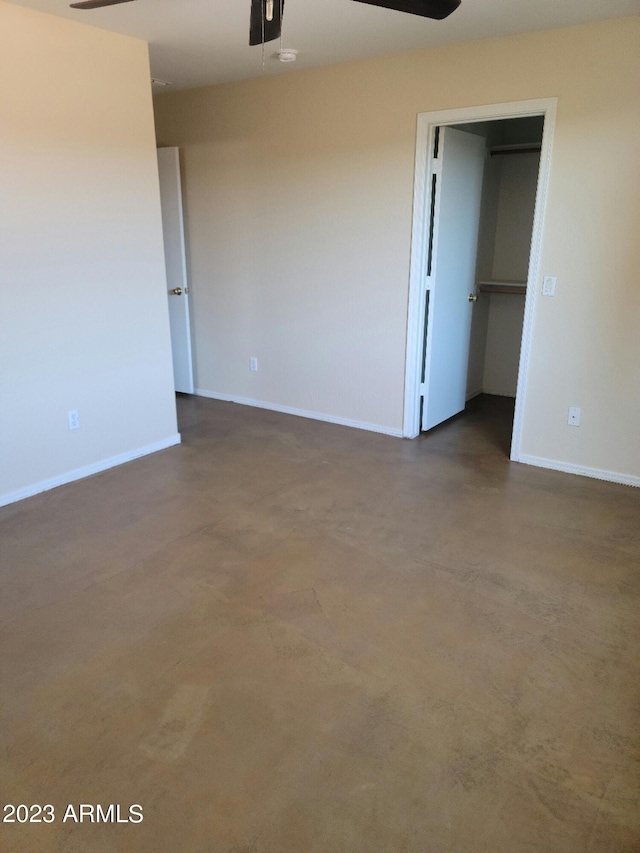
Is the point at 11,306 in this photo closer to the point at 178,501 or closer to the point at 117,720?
the point at 178,501

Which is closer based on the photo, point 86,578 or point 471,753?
point 471,753

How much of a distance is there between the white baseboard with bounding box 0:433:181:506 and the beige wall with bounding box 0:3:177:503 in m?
0.01

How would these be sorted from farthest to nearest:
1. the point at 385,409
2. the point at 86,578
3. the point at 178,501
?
the point at 385,409
the point at 178,501
the point at 86,578

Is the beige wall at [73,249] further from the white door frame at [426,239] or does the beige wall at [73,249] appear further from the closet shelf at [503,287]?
the closet shelf at [503,287]

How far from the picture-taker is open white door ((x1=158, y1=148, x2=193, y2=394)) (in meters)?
5.12

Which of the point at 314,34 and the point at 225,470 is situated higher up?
the point at 314,34

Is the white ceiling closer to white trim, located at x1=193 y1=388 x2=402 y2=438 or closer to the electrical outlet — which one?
the electrical outlet

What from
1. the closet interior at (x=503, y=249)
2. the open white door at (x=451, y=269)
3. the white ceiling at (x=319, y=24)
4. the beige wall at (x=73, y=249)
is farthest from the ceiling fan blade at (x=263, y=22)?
the closet interior at (x=503, y=249)

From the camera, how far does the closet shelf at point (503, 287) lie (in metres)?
4.94

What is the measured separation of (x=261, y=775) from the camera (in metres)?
1.71

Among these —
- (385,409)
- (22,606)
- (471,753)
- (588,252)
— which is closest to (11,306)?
(22,606)

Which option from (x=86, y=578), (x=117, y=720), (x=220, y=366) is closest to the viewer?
(x=117, y=720)

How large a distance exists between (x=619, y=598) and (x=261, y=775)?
5.48 feet

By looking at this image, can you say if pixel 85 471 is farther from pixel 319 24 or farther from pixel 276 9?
pixel 319 24
